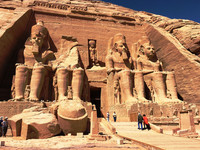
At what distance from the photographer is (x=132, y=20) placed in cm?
1353

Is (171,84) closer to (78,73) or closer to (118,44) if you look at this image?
(118,44)

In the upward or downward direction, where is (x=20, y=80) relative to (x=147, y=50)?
downward

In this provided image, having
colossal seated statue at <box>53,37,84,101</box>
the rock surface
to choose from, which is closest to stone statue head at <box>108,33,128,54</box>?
colossal seated statue at <box>53,37,84,101</box>

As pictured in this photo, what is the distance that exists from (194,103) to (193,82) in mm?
1034

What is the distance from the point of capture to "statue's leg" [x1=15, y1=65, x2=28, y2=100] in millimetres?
8234

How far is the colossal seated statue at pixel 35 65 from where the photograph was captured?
329 inches

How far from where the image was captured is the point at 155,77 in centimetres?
992

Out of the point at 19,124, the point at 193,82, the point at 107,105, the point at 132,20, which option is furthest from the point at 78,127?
the point at 132,20

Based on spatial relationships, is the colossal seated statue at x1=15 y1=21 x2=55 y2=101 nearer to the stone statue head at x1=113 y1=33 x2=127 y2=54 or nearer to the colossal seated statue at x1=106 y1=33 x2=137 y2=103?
the colossal seated statue at x1=106 y1=33 x2=137 y2=103

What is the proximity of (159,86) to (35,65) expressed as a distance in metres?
6.14

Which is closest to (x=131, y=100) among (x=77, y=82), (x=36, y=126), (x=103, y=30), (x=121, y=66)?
(x=121, y=66)

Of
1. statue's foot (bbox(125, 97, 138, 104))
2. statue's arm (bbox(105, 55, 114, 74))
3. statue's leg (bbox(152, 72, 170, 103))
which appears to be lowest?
statue's foot (bbox(125, 97, 138, 104))

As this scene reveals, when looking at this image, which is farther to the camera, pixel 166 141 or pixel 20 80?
pixel 20 80

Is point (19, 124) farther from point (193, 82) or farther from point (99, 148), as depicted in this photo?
point (193, 82)
